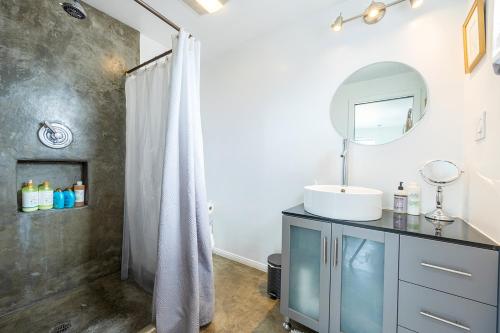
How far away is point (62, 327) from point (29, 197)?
0.95 metres

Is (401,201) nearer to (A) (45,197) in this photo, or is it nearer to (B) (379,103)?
(B) (379,103)

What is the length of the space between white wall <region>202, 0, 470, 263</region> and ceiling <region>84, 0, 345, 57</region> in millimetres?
100

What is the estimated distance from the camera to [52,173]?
5.70 feet

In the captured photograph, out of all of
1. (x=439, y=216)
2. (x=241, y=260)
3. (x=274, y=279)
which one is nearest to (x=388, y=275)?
(x=439, y=216)

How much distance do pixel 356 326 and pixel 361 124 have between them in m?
1.33

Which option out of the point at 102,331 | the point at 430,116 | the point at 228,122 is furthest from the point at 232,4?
the point at 102,331

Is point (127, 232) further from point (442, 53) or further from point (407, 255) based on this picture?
point (442, 53)

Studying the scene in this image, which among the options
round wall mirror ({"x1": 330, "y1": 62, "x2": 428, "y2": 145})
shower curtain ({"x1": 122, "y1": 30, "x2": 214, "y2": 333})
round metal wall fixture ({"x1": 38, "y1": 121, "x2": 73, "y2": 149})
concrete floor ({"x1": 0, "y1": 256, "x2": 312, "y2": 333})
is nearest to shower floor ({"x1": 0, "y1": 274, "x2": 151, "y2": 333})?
concrete floor ({"x1": 0, "y1": 256, "x2": 312, "y2": 333})

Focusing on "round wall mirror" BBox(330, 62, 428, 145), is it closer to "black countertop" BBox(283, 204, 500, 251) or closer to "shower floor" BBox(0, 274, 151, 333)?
"black countertop" BBox(283, 204, 500, 251)

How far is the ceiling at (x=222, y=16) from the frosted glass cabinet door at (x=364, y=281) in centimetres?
181

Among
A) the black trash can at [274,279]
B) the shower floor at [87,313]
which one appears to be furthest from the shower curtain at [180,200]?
the black trash can at [274,279]

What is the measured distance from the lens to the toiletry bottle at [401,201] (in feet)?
4.48

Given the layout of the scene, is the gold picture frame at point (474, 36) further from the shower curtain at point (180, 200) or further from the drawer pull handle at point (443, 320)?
the shower curtain at point (180, 200)

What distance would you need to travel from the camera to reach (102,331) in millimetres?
1350
